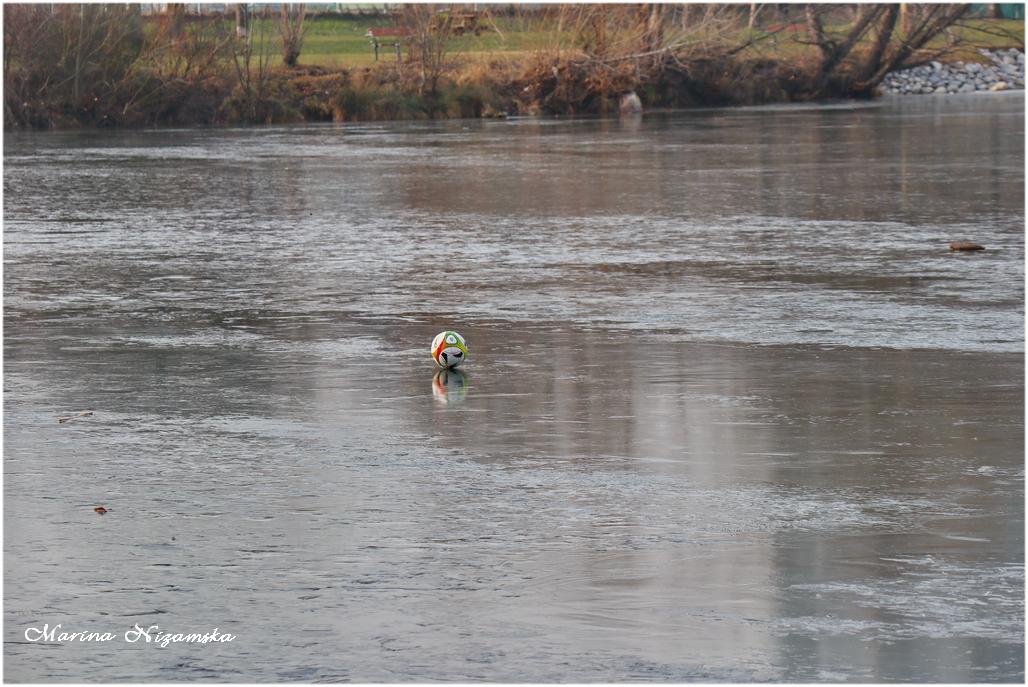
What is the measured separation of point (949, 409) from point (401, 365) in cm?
376

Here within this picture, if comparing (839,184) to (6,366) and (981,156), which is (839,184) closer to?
(981,156)

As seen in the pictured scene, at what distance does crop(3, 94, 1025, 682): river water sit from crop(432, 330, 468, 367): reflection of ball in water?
5.5 inches

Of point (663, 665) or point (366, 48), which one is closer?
point (663, 665)

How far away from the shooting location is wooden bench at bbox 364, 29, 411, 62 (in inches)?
2484

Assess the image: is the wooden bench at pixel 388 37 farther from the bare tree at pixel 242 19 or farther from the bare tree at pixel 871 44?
the bare tree at pixel 871 44

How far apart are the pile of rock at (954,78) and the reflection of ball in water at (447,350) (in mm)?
61491

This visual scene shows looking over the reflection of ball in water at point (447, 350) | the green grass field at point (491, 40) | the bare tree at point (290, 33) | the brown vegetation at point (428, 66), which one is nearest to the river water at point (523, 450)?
the reflection of ball in water at point (447, 350)

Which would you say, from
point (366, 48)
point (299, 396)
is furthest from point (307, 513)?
point (366, 48)

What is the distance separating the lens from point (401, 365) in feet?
40.5

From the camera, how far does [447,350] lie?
39.5 feet

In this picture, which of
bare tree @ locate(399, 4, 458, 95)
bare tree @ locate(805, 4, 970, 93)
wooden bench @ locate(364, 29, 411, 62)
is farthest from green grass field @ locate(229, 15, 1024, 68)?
bare tree @ locate(399, 4, 458, 95)

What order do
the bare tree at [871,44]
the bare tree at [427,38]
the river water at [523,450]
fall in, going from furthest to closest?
1. the bare tree at [871,44]
2. the bare tree at [427,38]
3. the river water at [523,450]

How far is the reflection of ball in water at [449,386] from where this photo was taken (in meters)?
11.1

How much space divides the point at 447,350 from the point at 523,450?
8.52 ft
